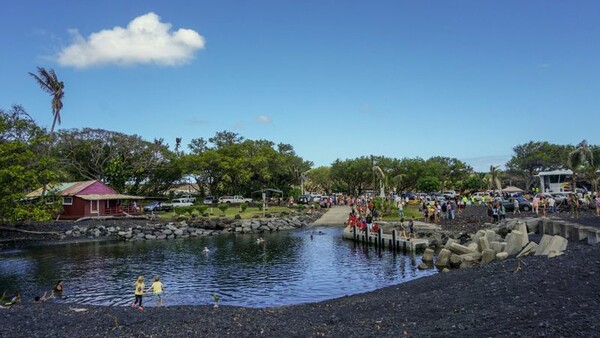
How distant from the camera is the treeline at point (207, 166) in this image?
38250 mm

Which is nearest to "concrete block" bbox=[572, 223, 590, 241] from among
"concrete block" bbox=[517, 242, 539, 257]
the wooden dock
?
"concrete block" bbox=[517, 242, 539, 257]

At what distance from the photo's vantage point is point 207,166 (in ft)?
229

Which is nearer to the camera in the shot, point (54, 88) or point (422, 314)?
point (422, 314)

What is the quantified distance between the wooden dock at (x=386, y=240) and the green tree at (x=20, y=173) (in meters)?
25.3

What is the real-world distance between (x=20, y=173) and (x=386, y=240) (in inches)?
1141

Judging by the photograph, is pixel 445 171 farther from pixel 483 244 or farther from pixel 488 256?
pixel 488 256

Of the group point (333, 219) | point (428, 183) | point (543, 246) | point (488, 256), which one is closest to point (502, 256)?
point (488, 256)

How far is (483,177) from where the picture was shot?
9681 cm

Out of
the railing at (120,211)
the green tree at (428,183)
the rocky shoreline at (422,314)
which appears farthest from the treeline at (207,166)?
the rocky shoreline at (422,314)

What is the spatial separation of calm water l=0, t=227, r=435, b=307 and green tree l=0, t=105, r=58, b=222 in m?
3.12

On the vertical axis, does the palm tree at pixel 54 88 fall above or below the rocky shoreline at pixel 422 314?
above

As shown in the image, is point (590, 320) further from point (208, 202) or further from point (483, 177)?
point (483, 177)

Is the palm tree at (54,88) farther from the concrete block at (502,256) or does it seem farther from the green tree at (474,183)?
the green tree at (474,183)

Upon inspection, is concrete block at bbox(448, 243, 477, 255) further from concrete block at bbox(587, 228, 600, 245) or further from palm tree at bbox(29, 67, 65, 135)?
palm tree at bbox(29, 67, 65, 135)
